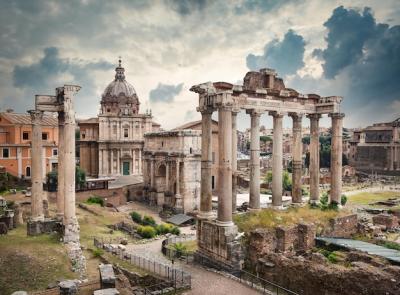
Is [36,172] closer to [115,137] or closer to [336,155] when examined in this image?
[336,155]

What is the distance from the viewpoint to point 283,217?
61.5 feet

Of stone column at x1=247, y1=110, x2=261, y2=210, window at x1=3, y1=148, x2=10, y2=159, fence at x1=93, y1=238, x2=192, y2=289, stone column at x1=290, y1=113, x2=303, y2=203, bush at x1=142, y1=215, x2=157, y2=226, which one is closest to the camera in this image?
fence at x1=93, y1=238, x2=192, y2=289

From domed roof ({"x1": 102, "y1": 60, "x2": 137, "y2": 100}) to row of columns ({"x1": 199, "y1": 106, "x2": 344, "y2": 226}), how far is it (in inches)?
1507

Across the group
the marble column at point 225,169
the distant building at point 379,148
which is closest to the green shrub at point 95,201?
the marble column at point 225,169

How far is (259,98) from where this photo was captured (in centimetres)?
1925

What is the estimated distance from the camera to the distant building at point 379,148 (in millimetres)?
79688

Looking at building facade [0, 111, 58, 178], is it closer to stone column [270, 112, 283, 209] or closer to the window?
the window

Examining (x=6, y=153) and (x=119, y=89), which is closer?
(x=6, y=153)

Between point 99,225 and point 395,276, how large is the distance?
22.7 metres

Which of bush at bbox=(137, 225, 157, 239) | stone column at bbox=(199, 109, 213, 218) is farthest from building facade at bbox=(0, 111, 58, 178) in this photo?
stone column at bbox=(199, 109, 213, 218)

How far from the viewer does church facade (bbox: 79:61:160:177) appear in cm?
5131

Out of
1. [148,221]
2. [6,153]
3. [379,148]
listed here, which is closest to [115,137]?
[6,153]

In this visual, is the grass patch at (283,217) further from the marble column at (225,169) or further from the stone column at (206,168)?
the stone column at (206,168)

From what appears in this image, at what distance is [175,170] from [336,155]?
72.9 ft
